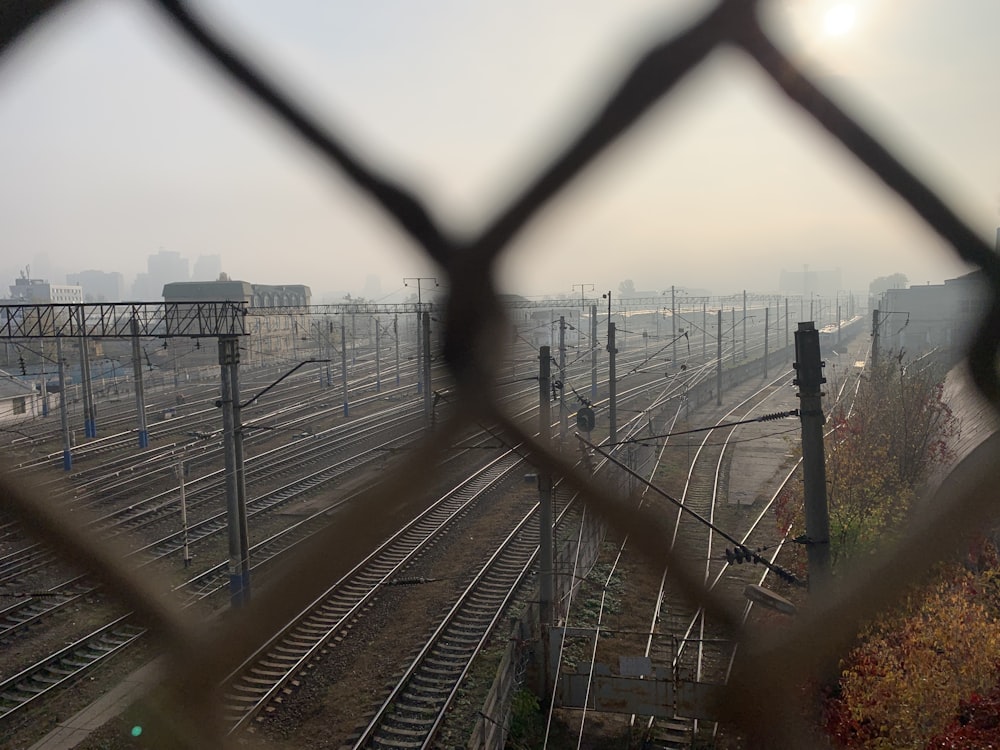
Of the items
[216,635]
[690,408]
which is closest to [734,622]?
[216,635]

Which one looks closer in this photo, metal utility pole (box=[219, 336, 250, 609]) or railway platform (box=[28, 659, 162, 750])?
railway platform (box=[28, 659, 162, 750])

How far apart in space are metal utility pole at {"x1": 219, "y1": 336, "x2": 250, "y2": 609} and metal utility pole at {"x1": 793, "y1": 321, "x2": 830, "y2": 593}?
728 cm

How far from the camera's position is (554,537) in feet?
33.1

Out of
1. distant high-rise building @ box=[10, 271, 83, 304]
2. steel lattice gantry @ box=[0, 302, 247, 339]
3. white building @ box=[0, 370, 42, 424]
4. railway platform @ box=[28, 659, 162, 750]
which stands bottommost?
railway platform @ box=[28, 659, 162, 750]

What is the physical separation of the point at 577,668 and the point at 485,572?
3.53 m

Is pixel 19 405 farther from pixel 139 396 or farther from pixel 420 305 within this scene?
pixel 420 305

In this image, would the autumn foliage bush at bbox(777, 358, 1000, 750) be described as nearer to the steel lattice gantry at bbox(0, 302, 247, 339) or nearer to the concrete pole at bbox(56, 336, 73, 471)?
the steel lattice gantry at bbox(0, 302, 247, 339)

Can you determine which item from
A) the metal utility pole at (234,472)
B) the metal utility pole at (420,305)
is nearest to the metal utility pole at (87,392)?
the metal utility pole at (420,305)

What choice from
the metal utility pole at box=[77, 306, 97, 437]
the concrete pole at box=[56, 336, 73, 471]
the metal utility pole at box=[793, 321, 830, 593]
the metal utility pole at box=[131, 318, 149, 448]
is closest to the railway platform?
the metal utility pole at box=[793, 321, 830, 593]

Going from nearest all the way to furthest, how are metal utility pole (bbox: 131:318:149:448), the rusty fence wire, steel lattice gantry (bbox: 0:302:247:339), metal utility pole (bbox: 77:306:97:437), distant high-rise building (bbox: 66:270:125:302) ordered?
the rusty fence wire → steel lattice gantry (bbox: 0:302:247:339) → metal utility pole (bbox: 131:318:149:448) → metal utility pole (bbox: 77:306:97:437) → distant high-rise building (bbox: 66:270:125:302)

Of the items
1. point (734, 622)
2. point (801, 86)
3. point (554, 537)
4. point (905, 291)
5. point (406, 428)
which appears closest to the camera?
point (801, 86)

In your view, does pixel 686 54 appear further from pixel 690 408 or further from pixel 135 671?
pixel 690 408

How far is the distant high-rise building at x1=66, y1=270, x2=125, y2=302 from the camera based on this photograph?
A: 166462mm

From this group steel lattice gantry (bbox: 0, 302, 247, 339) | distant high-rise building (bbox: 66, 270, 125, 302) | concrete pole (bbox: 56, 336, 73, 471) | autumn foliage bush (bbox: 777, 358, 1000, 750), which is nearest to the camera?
autumn foliage bush (bbox: 777, 358, 1000, 750)
